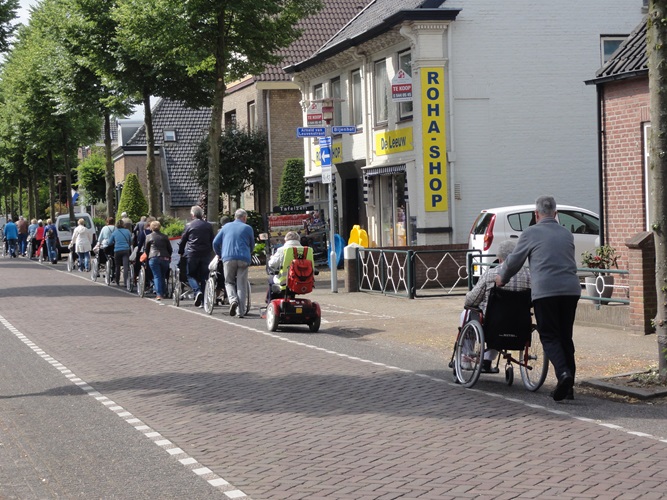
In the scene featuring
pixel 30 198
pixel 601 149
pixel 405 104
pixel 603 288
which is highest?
pixel 405 104

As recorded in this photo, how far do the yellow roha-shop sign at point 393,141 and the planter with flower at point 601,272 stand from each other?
10311 millimetres

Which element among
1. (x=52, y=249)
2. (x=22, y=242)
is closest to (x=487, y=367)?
(x=52, y=249)

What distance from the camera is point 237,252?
1928 centimetres

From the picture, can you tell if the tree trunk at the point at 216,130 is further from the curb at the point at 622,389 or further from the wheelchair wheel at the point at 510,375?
the curb at the point at 622,389

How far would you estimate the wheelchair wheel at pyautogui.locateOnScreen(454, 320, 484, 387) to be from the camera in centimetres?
1081

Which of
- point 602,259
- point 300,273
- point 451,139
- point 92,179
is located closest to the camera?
point 300,273

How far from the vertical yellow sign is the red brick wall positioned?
8103 mm

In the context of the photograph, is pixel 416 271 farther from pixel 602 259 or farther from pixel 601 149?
pixel 602 259

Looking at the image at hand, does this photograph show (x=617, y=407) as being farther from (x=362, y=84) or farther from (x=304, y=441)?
(x=362, y=84)

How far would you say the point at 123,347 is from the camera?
50.2ft

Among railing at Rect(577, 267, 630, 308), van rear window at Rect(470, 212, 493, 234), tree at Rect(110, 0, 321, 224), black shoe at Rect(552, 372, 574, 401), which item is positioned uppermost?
tree at Rect(110, 0, 321, 224)

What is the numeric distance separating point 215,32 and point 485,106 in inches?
285

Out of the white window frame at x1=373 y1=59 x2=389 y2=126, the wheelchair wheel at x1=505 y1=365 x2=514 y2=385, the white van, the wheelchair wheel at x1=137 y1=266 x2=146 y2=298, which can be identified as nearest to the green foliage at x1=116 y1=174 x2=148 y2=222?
the white van

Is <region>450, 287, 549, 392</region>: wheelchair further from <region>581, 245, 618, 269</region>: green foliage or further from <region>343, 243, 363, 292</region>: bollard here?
<region>343, 243, 363, 292</region>: bollard
